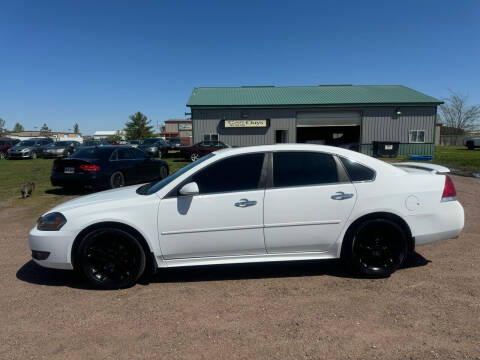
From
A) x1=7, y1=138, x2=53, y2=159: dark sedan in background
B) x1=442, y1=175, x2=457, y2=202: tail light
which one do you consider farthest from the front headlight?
x1=7, y1=138, x2=53, y2=159: dark sedan in background

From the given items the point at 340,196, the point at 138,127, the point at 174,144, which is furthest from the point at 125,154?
the point at 138,127

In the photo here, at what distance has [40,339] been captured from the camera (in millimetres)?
2678

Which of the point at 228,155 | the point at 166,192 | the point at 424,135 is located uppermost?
the point at 424,135

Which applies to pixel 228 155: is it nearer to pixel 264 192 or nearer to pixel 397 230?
pixel 264 192

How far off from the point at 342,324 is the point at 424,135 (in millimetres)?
24339

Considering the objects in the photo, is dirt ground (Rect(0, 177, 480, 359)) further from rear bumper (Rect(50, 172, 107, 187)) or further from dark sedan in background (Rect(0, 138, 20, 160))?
dark sedan in background (Rect(0, 138, 20, 160))

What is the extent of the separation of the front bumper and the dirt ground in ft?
1.11

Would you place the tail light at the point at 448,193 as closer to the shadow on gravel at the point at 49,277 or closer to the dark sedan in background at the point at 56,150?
the shadow on gravel at the point at 49,277

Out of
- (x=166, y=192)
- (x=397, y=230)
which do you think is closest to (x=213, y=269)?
(x=166, y=192)

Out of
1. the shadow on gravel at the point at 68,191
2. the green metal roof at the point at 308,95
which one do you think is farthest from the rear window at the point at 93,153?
the green metal roof at the point at 308,95

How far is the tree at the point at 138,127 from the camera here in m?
72.4

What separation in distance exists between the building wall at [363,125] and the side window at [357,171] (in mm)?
19393

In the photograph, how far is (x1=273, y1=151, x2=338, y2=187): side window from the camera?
358 centimetres

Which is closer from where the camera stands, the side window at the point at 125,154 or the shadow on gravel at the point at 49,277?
the shadow on gravel at the point at 49,277
